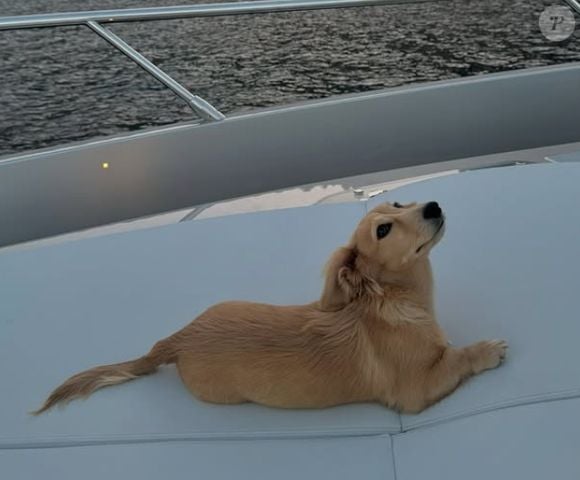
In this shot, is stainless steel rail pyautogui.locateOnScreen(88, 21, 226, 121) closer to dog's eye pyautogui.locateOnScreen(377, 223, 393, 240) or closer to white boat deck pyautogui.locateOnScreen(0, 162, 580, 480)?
white boat deck pyautogui.locateOnScreen(0, 162, 580, 480)

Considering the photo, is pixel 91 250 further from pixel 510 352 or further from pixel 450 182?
pixel 510 352

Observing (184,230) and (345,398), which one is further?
(184,230)

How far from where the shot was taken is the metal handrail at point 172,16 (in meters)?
2.28

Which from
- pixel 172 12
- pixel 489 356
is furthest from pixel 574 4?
pixel 489 356

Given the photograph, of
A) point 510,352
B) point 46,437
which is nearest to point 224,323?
point 46,437

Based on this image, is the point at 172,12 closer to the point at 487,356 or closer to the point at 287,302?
the point at 287,302

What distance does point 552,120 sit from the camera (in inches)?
105

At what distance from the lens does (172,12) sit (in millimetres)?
2330

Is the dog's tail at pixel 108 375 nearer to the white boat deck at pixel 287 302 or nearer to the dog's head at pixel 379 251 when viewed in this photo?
the white boat deck at pixel 287 302

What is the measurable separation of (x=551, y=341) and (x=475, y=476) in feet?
0.82

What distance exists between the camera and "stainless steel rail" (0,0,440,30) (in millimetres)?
2236

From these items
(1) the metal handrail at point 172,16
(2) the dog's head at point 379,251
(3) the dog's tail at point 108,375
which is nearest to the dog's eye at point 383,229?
(2) the dog's head at point 379,251

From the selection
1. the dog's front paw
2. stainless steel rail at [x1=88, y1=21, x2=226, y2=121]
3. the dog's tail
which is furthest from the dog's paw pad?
stainless steel rail at [x1=88, y1=21, x2=226, y2=121]

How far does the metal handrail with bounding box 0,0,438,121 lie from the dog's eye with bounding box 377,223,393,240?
4.66 ft
